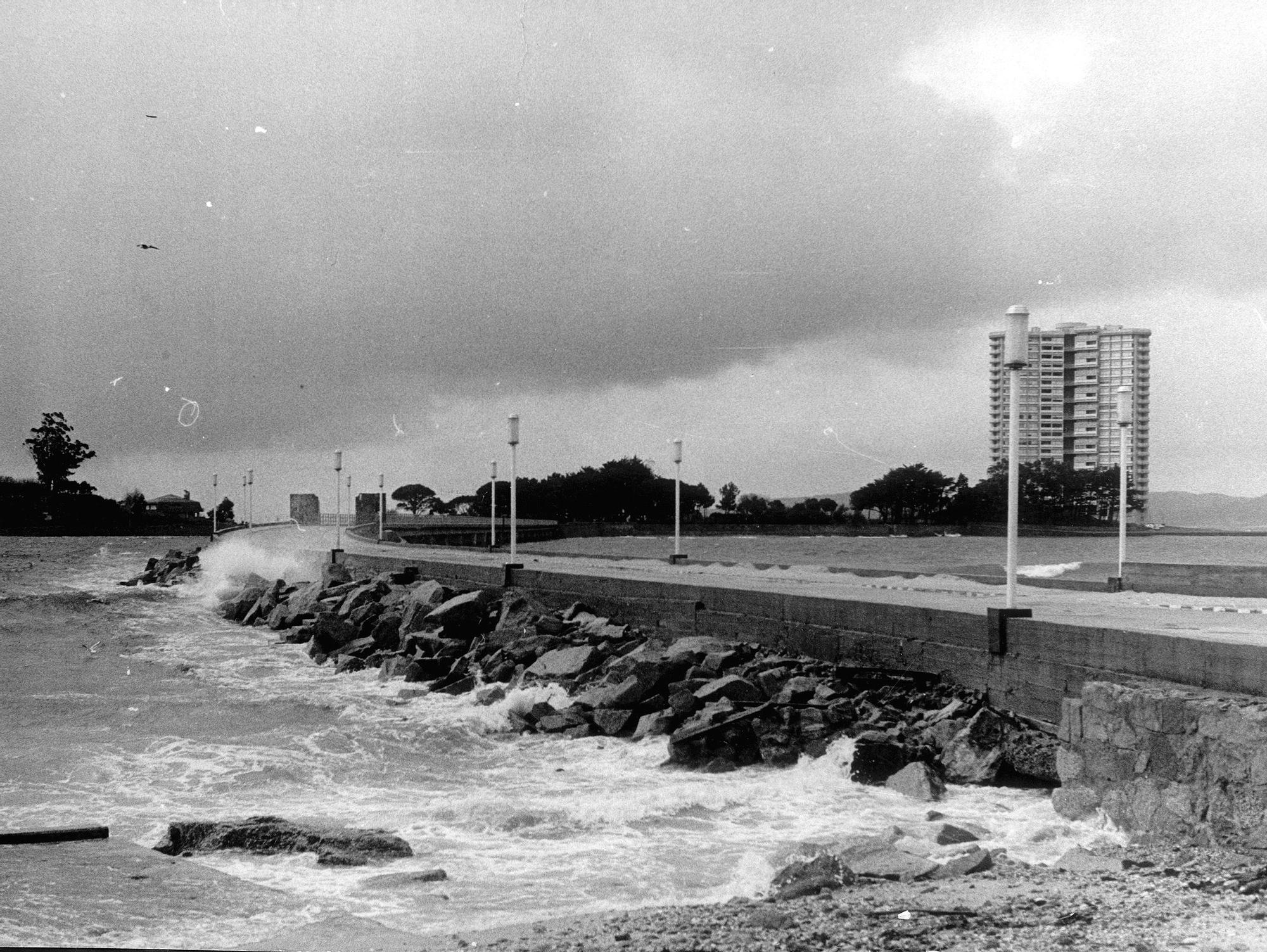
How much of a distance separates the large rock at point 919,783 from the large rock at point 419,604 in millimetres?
12516

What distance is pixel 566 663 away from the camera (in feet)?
53.4

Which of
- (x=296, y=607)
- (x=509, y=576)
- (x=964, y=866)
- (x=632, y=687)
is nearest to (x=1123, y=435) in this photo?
(x=632, y=687)

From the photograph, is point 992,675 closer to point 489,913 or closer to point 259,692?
point 489,913

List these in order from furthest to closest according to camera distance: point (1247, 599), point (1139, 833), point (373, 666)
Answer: point (373, 666)
point (1247, 599)
point (1139, 833)

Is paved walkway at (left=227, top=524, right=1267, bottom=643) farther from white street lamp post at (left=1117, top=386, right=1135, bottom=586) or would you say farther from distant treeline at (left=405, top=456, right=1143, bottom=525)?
distant treeline at (left=405, top=456, right=1143, bottom=525)

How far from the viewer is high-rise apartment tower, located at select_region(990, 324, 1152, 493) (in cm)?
2973

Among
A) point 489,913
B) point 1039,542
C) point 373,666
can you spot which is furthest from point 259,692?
point 1039,542

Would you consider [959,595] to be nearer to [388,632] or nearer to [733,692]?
[733,692]

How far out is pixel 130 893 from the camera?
6.64 m

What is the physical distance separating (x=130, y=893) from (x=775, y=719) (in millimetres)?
6603

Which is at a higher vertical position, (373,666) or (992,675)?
(992,675)

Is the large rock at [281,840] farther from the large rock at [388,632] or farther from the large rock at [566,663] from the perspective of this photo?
the large rock at [388,632]

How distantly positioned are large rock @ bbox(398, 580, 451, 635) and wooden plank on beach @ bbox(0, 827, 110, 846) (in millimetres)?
12801

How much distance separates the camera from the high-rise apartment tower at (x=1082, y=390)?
97.6ft
